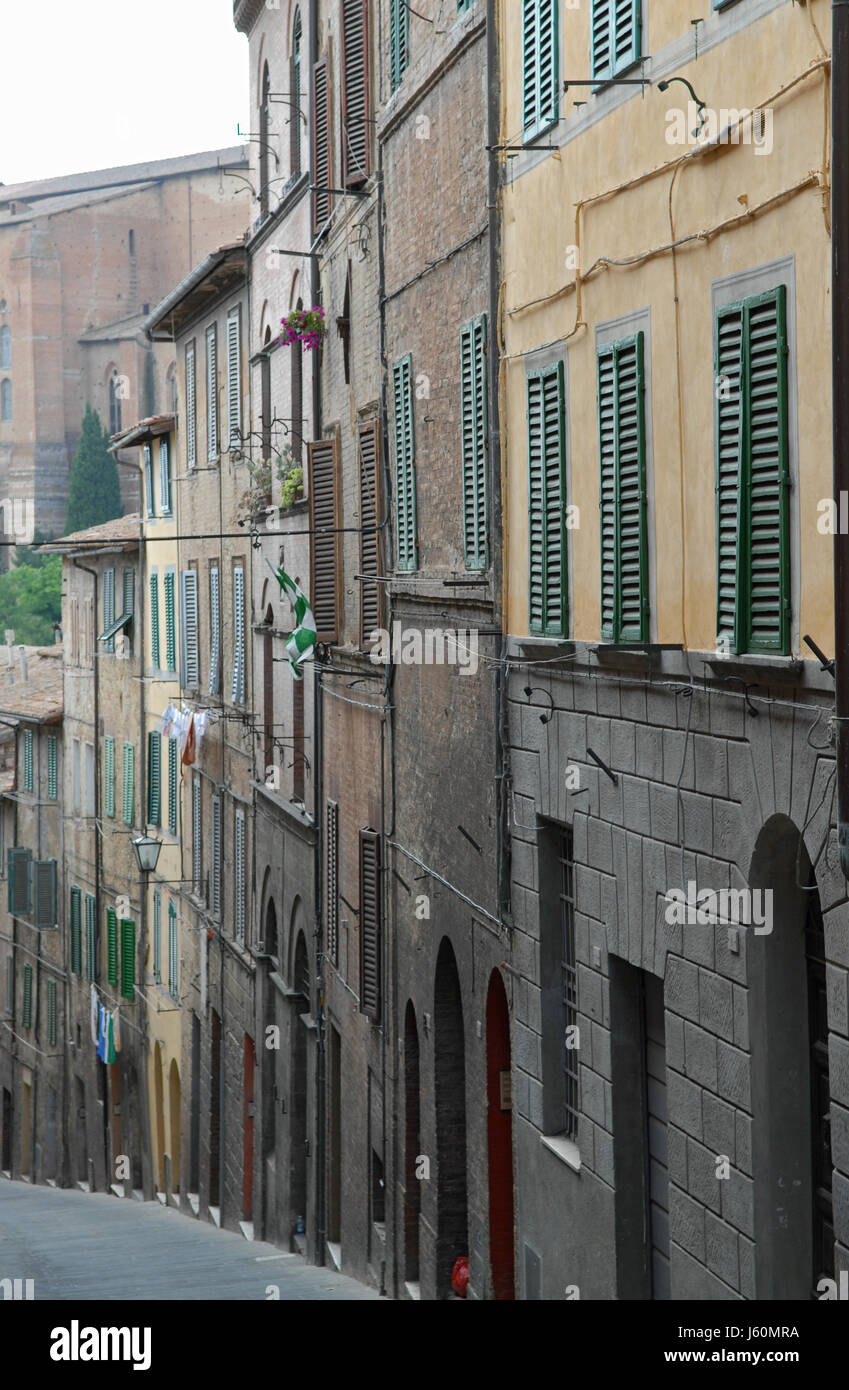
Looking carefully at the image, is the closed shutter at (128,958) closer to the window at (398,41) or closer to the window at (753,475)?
the window at (398,41)

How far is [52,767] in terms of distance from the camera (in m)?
42.4

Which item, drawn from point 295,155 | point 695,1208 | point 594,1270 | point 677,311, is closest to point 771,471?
point 677,311

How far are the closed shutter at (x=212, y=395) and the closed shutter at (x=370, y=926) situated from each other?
12267 millimetres

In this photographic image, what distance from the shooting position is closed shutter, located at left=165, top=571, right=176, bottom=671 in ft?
107

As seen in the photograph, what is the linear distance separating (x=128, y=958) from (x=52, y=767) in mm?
8036

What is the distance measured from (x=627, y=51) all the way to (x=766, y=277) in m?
2.26

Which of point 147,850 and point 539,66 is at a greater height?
point 539,66

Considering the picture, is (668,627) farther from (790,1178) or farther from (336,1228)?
(336,1228)

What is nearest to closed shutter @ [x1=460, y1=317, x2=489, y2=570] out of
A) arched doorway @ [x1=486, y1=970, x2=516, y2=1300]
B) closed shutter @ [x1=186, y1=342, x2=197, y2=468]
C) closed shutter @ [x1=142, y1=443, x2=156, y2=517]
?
arched doorway @ [x1=486, y1=970, x2=516, y2=1300]

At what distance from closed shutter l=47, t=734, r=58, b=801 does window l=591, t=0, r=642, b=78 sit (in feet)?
109

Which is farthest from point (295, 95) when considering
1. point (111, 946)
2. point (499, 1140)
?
point (111, 946)

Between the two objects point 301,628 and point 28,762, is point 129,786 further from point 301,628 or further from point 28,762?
point 301,628

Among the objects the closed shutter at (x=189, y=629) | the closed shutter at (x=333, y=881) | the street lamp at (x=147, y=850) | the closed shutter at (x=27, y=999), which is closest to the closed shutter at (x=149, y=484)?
the closed shutter at (x=189, y=629)

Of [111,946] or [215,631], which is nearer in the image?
[215,631]
